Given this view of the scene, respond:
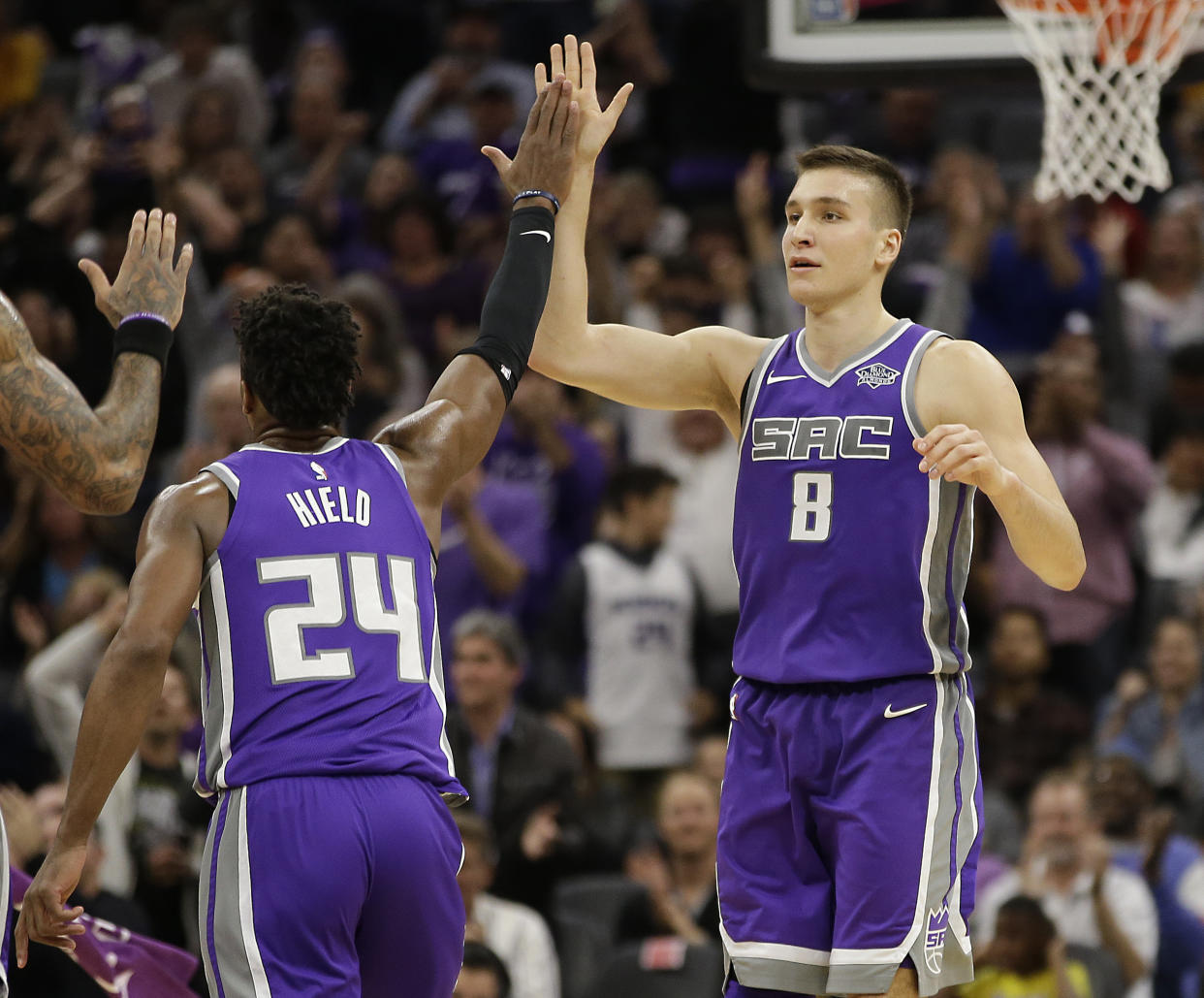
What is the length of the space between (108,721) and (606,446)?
667 cm

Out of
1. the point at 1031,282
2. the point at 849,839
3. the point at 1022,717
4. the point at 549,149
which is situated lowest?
the point at 1022,717

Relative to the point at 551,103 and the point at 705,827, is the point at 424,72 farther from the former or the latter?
the point at 551,103

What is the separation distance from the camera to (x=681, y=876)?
26.8ft

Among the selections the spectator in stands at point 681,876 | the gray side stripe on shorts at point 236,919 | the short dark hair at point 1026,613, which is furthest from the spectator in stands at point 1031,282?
the gray side stripe on shorts at point 236,919

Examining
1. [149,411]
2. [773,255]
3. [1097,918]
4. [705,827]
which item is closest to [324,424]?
[149,411]

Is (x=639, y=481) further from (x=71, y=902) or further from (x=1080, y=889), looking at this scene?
(x=71, y=902)

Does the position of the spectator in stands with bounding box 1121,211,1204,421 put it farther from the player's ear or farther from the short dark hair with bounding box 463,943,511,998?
the player's ear

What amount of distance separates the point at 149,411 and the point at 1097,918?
537 cm

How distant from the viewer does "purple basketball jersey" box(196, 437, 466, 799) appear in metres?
4.31

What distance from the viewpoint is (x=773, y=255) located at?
10.8m

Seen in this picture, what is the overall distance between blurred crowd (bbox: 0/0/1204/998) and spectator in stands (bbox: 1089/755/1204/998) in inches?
0.7

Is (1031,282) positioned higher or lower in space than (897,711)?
higher

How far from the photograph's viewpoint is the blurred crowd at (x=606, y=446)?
8203 millimetres

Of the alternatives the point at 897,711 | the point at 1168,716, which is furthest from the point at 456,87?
the point at 897,711
